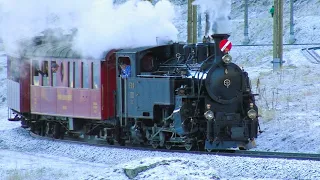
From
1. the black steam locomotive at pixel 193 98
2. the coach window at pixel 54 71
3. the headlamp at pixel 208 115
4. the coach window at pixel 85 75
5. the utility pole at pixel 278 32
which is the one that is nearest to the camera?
the headlamp at pixel 208 115

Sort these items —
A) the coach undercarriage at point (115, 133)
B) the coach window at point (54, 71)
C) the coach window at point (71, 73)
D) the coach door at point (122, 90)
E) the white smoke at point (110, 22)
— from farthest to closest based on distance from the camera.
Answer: the coach window at point (54, 71)
the coach window at point (71, 73)
the white smoke at point (110, 22)
the coach door at point (122, 90)
the coach undercarriage at point (115, 133)

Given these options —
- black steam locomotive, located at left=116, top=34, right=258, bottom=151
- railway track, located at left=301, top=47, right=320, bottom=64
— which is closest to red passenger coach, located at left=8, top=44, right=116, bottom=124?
black steam locomotive, located at left=116, top=34, right=258, bottom=151

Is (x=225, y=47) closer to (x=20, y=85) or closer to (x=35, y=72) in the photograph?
(x=35, y=72)

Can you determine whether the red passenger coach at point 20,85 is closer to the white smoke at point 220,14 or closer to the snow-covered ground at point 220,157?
the snow-covered ground at point 220,157

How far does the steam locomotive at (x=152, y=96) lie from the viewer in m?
16.1

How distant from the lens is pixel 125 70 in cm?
1766

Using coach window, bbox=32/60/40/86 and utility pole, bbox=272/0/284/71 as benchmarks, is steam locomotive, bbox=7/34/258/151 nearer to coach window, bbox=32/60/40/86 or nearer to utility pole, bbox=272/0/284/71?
coach window, bbox=32/60/40/86

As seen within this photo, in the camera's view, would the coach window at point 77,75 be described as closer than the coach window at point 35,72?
Yes

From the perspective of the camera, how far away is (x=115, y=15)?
62.3 ft

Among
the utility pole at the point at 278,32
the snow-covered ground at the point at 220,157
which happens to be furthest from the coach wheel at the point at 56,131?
the utility pole at the point at 278,32

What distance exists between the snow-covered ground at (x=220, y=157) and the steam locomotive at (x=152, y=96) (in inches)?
39.2

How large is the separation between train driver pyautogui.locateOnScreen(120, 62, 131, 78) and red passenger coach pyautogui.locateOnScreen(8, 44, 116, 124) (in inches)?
22.0

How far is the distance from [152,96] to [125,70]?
128 cm

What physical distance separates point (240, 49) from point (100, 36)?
22963mm
